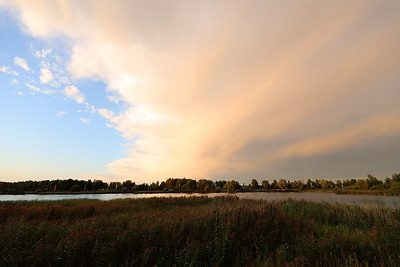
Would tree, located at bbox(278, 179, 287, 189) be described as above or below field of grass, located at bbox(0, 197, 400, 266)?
above

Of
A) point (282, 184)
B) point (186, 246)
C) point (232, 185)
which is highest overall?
point (282, 184)

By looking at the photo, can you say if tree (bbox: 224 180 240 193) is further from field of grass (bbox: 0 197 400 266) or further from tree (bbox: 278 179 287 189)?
field of grass (bbox: 0 197 400 266)

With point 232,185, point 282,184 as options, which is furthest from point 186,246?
point 282,184

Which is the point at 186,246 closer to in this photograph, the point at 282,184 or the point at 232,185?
the point at 232,185

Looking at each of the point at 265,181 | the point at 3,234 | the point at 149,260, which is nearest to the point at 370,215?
the point at 149,260

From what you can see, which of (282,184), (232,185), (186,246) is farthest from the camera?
(282,184)

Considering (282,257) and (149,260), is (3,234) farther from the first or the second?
(282,257)

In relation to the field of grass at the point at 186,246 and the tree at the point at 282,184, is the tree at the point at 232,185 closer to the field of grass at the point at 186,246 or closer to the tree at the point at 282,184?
the tree at the point at 282,184

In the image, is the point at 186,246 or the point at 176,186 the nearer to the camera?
the point at 186,246

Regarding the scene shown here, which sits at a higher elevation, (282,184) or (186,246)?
(282,184)

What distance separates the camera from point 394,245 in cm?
715

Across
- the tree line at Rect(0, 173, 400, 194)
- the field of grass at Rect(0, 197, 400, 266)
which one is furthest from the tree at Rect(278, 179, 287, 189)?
the field of grass at Rect(0, 197, 400, 266)

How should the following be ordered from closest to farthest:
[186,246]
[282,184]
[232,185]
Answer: [186,246] < [232,185] < [282,184]


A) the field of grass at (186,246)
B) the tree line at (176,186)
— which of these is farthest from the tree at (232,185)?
the field of grass at (186,246)
